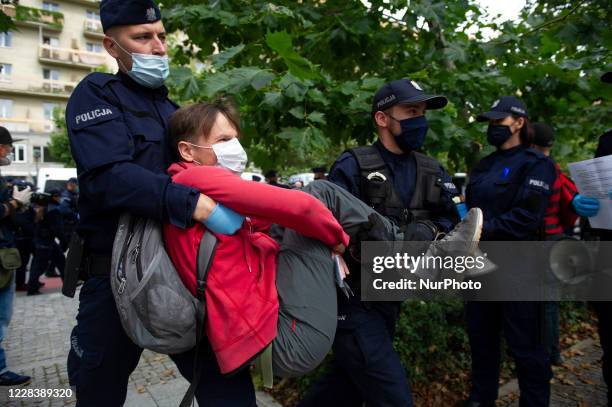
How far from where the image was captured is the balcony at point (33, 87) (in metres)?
37.0

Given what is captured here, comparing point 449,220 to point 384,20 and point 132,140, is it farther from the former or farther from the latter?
point 384,20

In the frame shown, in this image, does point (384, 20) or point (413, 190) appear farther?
point (384, 20)

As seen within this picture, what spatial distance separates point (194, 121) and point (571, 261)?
297 centimetres

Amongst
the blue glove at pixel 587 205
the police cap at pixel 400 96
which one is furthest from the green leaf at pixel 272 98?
the blue glove at pixel 587 205

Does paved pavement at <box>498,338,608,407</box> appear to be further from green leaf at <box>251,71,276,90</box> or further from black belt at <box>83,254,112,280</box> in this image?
black belt at <box>83,254,112,280</box>

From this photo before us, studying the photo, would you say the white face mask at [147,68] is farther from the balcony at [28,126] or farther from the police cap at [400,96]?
the balcony at [28,126]

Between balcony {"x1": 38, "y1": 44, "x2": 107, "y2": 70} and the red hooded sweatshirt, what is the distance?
141 feet

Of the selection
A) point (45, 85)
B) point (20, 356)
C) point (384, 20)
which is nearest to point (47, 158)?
point (45, 85)

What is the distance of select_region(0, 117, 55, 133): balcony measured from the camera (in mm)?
36719

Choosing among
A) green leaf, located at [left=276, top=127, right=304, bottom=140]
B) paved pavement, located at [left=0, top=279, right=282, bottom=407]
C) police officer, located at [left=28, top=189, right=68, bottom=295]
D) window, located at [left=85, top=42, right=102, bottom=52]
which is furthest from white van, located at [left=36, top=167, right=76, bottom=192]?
window, located at [left=85, top=42, right=102, bottom=52]

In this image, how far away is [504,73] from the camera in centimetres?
380

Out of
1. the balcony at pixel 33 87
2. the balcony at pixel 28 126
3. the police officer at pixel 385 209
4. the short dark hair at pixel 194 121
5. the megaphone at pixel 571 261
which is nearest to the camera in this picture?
the short dark hair at pixel 194 121

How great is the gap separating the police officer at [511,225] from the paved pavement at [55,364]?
1.65 meters

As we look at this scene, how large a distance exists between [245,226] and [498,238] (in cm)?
205
